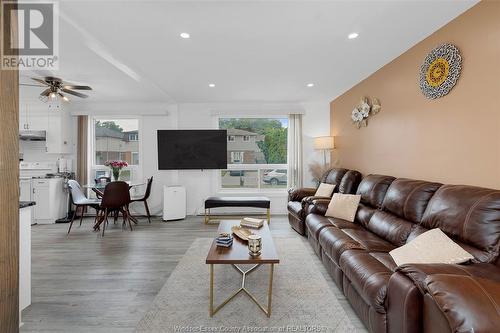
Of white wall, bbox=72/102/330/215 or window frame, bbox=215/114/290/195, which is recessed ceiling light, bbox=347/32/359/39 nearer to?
white wall, bbox=72/102/330/215

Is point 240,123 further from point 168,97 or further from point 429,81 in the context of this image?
point 429,81

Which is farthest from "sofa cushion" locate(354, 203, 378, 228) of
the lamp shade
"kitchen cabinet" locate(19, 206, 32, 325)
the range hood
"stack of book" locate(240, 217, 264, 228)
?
the range hood

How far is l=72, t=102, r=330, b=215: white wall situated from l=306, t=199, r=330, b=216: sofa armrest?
6.32 feet

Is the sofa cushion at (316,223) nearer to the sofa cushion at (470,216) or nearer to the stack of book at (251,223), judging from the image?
the stack of book at (251,223)

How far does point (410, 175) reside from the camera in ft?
9.37

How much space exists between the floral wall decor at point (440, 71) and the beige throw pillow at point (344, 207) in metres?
1.49

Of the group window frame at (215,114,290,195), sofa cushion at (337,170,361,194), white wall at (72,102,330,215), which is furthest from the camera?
window frame at (215,114,290,195)

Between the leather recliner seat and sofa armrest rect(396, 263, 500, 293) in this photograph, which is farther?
the leather recliner seat

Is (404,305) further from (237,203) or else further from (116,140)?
(116,140)

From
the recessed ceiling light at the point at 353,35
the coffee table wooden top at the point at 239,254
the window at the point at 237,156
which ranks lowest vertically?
the coffee table wooden top at the point at 239,254

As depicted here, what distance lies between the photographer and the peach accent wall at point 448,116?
1.92 metres

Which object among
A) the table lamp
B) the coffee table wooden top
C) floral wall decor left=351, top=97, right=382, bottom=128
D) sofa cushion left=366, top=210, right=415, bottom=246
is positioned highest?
floral wall decor left=351, top=97, right=382, bottom=128

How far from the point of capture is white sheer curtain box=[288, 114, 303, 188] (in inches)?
210

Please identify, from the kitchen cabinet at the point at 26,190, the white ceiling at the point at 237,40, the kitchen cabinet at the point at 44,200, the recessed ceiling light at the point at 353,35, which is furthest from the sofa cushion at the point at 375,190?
the kitchen cabinet at the point at 26,190
